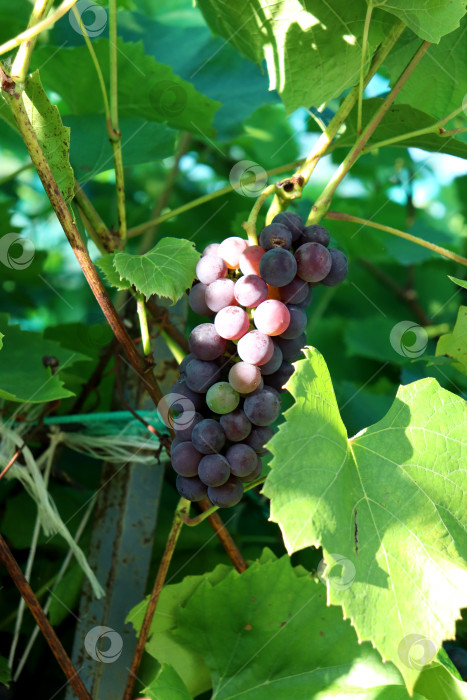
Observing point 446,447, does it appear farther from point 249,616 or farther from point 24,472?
point 24,472

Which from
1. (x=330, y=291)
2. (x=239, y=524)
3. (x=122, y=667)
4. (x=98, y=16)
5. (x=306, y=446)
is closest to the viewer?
(x=306, y=446)

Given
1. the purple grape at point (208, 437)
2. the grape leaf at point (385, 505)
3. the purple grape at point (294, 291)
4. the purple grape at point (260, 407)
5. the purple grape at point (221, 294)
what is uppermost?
the purple grape at point (221, 294)

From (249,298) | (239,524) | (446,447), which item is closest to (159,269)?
(249,298)

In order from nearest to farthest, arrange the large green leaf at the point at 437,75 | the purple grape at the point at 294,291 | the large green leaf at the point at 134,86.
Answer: the purple grape at the point at 294,291 → the large green leaf at the point at 437,75 → the large green leaf at the point at 134,86

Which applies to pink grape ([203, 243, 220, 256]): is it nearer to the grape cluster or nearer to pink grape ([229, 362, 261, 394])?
the grape cluster

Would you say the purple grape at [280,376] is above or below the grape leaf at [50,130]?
below

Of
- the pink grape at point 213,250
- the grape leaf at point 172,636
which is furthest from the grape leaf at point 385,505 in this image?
the grape leaf at point 172,636

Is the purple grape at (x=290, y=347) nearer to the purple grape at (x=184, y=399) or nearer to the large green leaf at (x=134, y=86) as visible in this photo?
the purple grape at (x=184, y=399)

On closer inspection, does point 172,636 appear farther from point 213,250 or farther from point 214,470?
point 213,250
